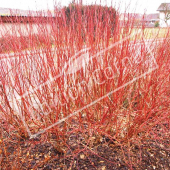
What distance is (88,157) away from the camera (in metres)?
1.86

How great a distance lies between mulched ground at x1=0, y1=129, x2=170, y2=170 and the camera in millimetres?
1896

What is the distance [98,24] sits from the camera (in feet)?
6.77

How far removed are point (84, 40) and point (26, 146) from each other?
1.62m

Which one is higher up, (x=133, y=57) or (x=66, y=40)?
(x=66, y=40)

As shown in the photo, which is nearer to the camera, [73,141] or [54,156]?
[54,156]

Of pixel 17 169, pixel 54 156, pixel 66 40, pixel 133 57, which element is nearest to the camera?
pixel 17 169

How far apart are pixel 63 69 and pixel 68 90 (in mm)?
300

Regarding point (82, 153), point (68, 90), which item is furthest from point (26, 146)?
point (68, 90)

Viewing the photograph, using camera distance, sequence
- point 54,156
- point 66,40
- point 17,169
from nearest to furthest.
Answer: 1. point 17,169
2. point 66,40
3. point 54,156

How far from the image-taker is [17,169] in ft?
5.42

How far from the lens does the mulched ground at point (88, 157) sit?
1.90 m

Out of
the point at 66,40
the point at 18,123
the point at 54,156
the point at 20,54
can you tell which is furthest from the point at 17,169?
the point at 66,40

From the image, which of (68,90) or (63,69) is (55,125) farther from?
(63,69)

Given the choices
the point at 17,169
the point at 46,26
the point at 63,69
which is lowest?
the point at 17,169
